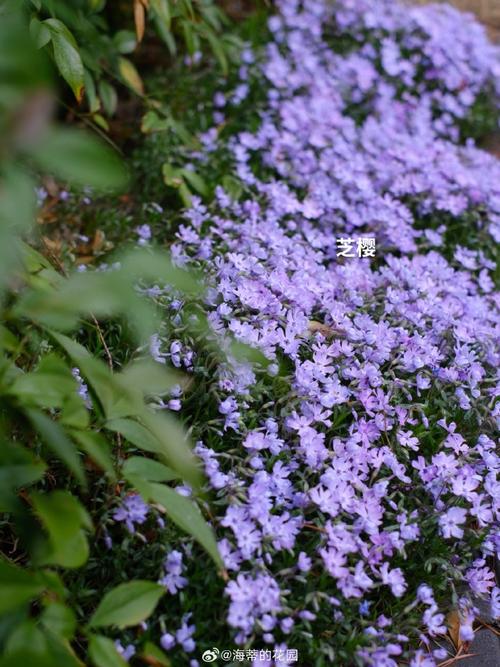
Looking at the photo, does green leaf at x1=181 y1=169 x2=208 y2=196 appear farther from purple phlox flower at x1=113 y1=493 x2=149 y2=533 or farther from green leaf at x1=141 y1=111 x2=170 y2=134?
purple phlox flower at x1=113 y1=493 x2=149 y2=533

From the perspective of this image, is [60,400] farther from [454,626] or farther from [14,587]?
[454,626]

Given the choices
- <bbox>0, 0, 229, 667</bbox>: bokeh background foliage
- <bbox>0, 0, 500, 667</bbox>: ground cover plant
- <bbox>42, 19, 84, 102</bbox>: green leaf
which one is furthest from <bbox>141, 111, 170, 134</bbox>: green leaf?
<bbox>42, 19, 84, 102</bbox>: green leaf

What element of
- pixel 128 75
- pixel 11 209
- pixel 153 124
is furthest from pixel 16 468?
pixel 128 75

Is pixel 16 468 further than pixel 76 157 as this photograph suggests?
Yes

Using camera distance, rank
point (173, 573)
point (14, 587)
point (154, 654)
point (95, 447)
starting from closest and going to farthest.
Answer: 1. point (14, 587)
2. point (95, 447)
3. point (154, 654)
4. point (173, 573)

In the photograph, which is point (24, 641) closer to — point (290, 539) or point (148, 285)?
point (290, 539)

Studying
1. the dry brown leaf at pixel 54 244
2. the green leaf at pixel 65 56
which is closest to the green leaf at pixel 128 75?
the dry brown leaf at pixel 54 244

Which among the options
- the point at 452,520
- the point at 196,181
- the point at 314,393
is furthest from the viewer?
the point at 196,181
